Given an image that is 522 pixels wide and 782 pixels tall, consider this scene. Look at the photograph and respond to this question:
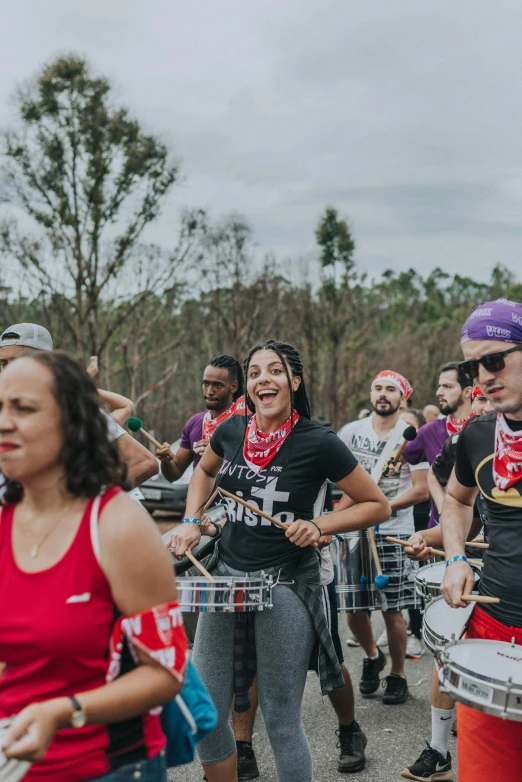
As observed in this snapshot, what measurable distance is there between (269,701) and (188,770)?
148 centimetres

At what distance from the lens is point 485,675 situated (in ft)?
7.34

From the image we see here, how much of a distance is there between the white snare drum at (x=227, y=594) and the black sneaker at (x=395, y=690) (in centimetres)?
252

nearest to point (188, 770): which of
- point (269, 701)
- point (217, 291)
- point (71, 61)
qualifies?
point (269, 701)

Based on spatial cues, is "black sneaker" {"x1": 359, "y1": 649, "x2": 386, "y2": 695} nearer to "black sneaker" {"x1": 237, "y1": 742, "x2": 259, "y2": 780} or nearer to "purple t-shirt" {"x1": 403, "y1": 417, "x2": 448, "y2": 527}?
"purple t-shirt" {"x1": 403, "y1": 417, "x2": 448, "y2": 527}

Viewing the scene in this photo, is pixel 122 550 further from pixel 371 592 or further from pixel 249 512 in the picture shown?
pixel 371 592

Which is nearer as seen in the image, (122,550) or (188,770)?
(122,550)

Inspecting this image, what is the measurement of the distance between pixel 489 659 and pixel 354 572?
2650 mm

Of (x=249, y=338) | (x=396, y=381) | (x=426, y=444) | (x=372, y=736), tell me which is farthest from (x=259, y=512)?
(x=249, y=338)

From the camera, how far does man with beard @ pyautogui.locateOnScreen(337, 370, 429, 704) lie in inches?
205

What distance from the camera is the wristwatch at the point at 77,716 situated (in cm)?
157

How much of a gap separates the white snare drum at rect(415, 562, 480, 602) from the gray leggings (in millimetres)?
763

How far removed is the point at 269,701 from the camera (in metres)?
3.06

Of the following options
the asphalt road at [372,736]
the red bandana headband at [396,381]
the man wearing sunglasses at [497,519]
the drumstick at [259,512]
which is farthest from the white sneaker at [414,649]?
the man wearing sunglasses at [497,519]

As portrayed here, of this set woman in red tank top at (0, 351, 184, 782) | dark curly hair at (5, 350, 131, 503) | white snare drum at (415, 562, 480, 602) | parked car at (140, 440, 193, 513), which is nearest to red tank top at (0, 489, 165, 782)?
woman in red tank top at (0, 351, 184, 782)
